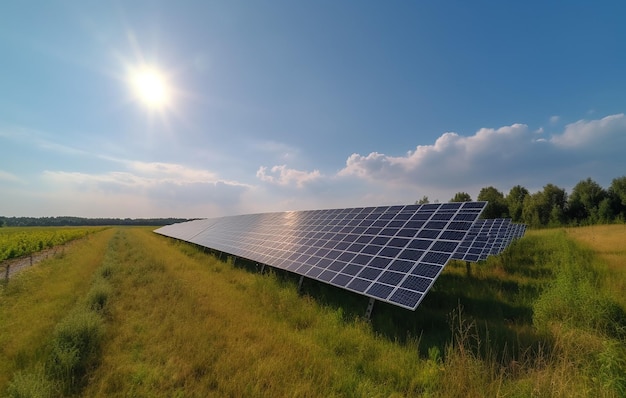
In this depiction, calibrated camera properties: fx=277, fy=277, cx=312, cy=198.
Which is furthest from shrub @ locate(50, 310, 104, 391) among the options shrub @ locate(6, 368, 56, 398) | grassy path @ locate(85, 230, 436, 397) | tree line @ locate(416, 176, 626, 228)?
tree line @ locate(416, 176, 626, 228)

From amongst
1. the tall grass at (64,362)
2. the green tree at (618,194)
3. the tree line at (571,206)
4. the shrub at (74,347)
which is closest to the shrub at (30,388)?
the tall grass at (64,362)

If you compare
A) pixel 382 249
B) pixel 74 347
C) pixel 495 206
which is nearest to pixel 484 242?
pixel 382 249

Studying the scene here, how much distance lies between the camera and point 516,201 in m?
74.5

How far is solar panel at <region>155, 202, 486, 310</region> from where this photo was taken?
24.8ft

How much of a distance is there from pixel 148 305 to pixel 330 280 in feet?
21.5

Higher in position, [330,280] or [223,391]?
[330,280]

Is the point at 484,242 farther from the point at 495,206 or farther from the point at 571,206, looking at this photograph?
the point at 495,206

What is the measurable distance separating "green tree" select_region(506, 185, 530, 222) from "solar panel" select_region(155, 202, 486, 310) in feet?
242

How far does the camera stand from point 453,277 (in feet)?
48.5

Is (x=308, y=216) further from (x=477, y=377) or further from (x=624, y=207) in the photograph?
(x=624, y=207)

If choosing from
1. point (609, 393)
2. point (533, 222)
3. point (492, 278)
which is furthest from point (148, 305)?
point (533, 222)

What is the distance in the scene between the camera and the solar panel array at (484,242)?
15802 millimetres

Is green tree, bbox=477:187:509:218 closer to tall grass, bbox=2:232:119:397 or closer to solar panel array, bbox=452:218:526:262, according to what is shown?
solar panel array, bbox=452:218:526:262

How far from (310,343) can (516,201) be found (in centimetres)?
8712
